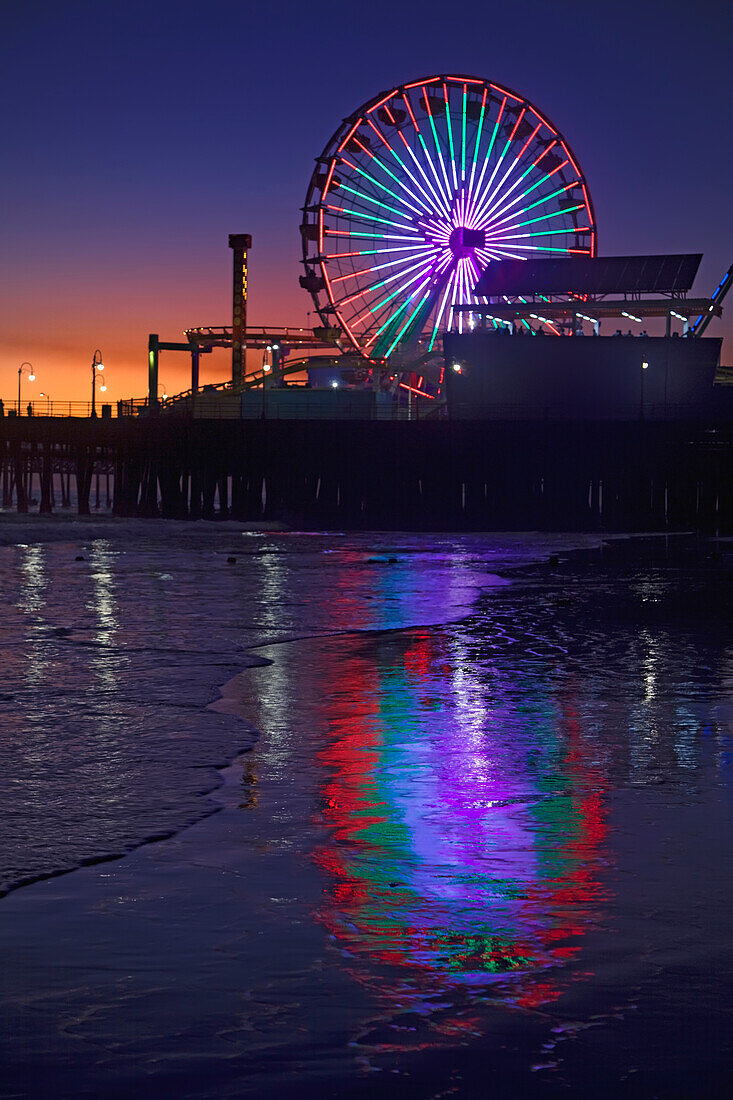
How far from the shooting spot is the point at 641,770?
828cm

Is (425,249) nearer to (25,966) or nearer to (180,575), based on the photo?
(180,575)

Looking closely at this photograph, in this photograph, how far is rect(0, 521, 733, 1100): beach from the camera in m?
4.03

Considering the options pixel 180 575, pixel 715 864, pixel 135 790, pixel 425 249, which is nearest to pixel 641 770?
pixel 715 864

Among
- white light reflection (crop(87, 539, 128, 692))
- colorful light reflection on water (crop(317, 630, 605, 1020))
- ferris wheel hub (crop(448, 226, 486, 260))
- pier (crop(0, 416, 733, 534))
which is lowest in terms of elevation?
colorful light reflection on water (crop(317, 630, 605, 1020))

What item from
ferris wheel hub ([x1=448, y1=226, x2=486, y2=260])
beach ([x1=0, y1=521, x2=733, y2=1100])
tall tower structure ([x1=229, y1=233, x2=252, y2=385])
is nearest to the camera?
beach ([x1=0, y1=521, x2=733, y2=1100])

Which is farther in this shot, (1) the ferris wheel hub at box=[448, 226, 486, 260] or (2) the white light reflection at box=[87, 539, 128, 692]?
(1) the ferris wheel hub at box=[448, 226, 486, 260]

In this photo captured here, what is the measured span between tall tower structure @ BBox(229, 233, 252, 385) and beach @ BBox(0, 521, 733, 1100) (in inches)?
2682

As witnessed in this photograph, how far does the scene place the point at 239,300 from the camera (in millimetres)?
82250

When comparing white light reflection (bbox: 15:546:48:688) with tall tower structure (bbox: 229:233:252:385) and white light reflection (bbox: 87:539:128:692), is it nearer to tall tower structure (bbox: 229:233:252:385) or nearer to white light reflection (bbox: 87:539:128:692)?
white light reflection (bbox: 87:539:128:692)

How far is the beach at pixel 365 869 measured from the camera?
13.2ft

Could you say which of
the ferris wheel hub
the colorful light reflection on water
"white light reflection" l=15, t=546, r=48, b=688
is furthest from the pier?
the colorful light reflection on water

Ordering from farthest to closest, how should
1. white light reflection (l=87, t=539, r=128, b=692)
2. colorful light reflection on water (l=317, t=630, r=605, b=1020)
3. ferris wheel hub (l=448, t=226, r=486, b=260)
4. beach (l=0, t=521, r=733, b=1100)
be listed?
ferris wheel hub (l=448, t=226, r=486, b=260)
white light reflection (l=87, t=539, r=128, b=692)
colorful light reflection on water (l=317, t=630, r=605, b=1020)
beach (l=0, t=521, r=733, b=1100)

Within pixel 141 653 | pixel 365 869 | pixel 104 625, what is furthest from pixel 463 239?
pixel 365 869

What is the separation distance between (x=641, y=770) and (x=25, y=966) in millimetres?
4632
